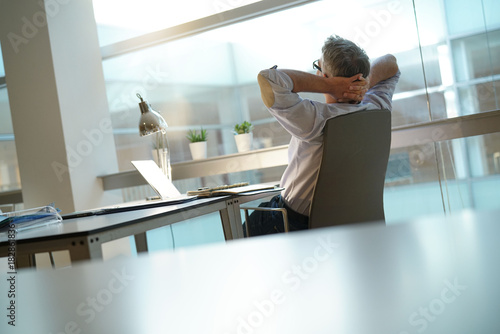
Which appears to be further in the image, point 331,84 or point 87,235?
point 331,84

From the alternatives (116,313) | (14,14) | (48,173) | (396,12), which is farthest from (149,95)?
(116,313)

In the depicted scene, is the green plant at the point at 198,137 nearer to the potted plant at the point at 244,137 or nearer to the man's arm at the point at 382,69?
the potted plant at the point at 244,137

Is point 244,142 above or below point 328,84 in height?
below

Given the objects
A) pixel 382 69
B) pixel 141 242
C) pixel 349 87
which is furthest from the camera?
pixel 141 242

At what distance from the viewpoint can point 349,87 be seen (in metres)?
1.90

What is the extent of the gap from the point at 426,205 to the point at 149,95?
202cm

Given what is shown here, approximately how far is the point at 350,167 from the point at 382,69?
580 millimetres

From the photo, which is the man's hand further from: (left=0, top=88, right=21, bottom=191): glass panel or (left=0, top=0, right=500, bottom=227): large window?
(left=0, top=88, right=21, bottom=191): glass panel

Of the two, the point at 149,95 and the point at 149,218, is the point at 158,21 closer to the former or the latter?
the point at 149,95

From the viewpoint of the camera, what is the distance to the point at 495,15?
2.76 meters

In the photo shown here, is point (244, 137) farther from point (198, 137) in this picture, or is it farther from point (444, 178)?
point (444, 178)

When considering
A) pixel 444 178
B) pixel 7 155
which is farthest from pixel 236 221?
pixel 7 155

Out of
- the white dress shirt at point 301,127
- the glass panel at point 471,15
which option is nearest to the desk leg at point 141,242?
the white dress shirt at point 301,127

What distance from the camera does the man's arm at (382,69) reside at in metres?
2.14
